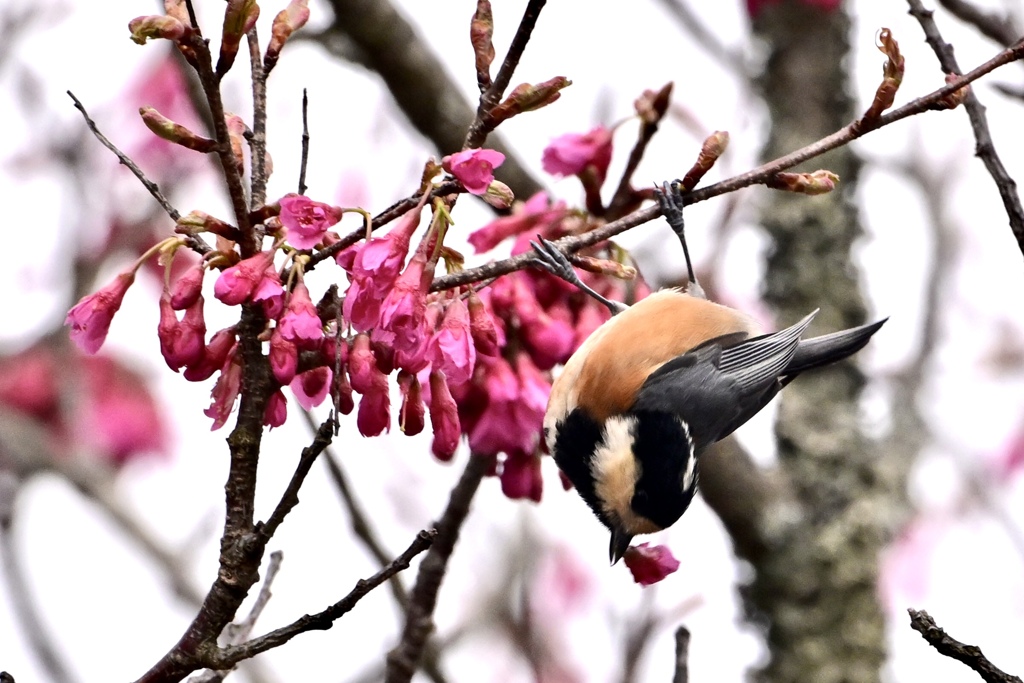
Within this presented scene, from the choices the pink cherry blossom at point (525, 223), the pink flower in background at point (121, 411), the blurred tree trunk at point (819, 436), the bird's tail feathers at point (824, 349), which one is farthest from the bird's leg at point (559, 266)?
the pink flower in background at point (121, 411)

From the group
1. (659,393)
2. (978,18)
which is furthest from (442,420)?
(978,18)

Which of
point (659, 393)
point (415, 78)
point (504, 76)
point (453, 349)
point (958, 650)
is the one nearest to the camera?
point (958, 650)

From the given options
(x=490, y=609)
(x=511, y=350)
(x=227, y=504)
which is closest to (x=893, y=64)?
(x=511, y=350)

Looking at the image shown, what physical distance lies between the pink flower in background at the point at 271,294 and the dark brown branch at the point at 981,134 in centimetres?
108

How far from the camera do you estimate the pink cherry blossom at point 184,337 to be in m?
1.66

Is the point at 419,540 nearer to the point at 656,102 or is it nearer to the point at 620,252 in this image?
the point at 620,252

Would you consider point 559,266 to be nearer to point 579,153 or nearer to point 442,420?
point 442,420

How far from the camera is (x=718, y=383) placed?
286 cm

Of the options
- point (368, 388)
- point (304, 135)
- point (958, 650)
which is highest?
point (304, 135)

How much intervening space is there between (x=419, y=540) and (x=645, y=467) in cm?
142

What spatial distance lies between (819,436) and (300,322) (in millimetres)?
2521

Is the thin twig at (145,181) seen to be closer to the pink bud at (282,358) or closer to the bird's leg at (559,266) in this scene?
the pink bud at (282,358)

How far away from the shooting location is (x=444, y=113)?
298 centimetres

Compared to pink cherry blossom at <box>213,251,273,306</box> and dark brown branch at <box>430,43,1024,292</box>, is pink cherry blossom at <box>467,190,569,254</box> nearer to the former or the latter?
dark brown branch at <box>430,43,1024,292</box>
